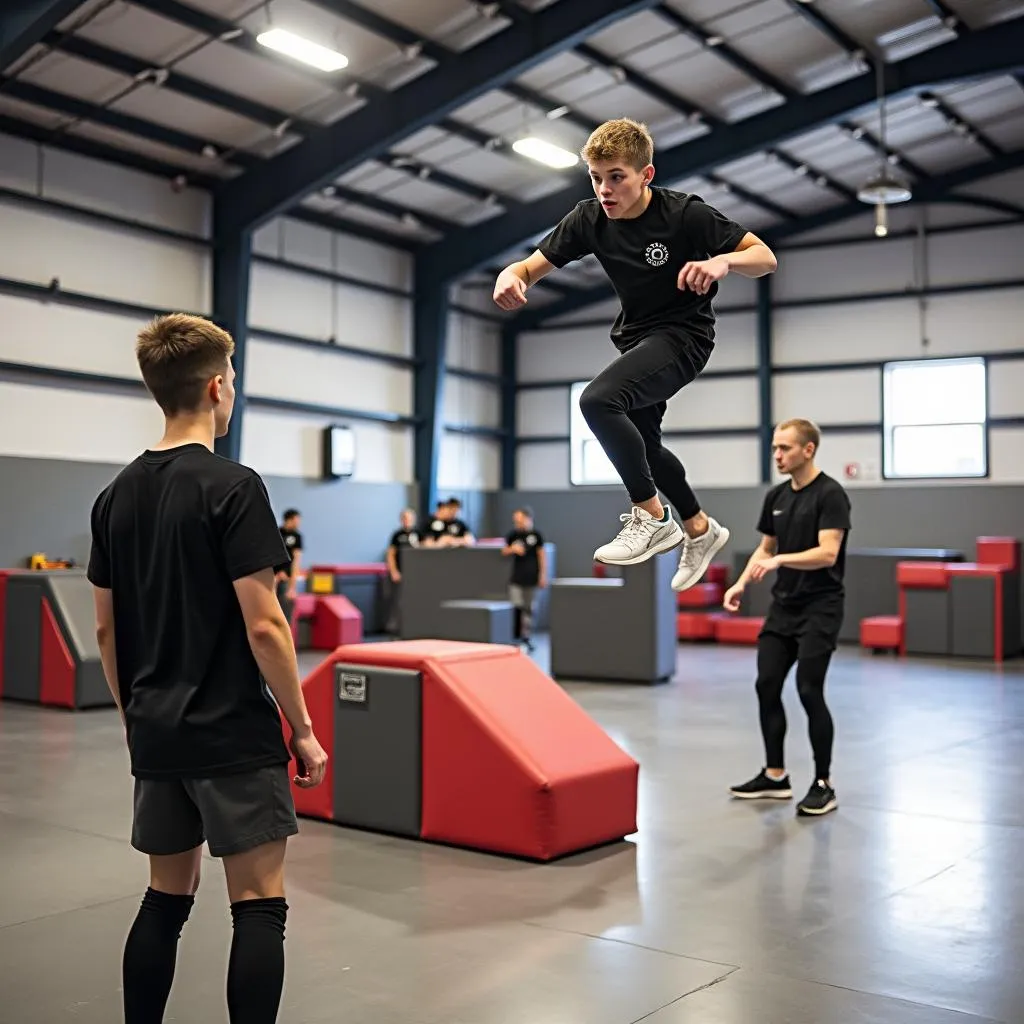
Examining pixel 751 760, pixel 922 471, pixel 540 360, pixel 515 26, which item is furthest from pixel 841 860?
pixel 540 360

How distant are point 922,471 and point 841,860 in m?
13.1

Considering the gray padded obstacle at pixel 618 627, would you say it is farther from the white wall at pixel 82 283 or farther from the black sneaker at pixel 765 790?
the white wall at pixel 82 283

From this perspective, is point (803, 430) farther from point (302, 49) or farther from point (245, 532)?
point (302, 49)

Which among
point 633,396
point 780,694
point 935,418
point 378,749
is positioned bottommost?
point 378,749

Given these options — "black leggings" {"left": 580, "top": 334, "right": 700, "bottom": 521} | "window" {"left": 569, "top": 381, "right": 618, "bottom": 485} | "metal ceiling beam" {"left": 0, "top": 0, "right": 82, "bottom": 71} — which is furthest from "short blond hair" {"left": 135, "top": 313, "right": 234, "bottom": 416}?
"window" {"left": 569, "top": 381, "right": 618, "bottom": 485}

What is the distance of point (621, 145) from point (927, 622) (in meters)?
12.4

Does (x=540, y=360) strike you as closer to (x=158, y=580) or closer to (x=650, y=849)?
(x=650, y=849)

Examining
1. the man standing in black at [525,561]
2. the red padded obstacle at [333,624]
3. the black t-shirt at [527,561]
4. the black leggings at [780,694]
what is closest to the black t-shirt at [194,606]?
the black leggings at [780,694]

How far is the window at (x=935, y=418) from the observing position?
54.6 ft

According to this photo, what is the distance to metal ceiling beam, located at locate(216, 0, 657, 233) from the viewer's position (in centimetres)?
1127

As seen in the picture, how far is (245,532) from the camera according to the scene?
2.35 m

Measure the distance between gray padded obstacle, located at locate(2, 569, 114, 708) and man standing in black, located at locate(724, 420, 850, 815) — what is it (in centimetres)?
593

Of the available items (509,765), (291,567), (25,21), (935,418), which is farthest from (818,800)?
(935,418)

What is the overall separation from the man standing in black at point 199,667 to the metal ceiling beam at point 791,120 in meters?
12.5
